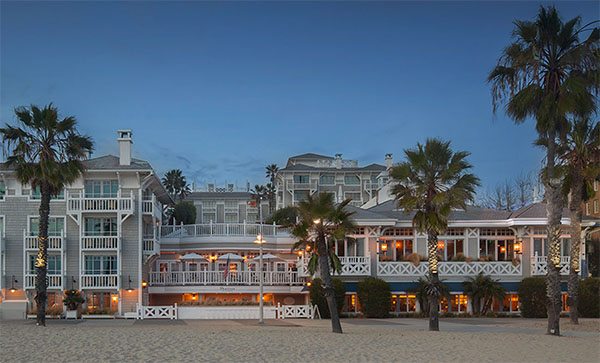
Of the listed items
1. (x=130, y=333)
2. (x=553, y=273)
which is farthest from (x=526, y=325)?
(x=130, y=333)

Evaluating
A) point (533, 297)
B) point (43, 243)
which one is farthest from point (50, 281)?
point (533, 297)

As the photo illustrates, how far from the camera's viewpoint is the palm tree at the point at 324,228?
29.3 m

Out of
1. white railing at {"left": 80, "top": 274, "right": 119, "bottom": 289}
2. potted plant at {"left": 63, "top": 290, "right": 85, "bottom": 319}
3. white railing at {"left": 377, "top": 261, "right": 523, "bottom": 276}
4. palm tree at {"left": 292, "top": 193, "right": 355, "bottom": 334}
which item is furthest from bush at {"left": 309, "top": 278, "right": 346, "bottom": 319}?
potted plant at {"left": 63, "top": 290, "right": 85, "bottom": 319}

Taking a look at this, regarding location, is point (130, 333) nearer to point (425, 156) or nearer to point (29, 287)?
point (425, 156)

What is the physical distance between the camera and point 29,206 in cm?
4375

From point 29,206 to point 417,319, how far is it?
23109 mm

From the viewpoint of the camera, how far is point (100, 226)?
44.4m

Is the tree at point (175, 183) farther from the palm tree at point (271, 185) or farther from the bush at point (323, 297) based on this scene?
the bush at point (323, 297)

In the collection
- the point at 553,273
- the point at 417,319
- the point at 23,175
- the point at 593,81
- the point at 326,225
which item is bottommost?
the point at 417,319

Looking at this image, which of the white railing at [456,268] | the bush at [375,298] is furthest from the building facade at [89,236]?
the white railing at [456,268]

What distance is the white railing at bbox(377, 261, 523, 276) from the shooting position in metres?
42.7

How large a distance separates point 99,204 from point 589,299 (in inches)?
1098

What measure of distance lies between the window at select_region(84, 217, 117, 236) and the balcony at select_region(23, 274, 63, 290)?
3.02 meters

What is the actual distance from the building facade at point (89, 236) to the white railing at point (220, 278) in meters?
2.65
